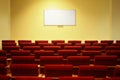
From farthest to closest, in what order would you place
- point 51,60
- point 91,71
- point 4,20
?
point 4,20
point 51,60
point 91,71

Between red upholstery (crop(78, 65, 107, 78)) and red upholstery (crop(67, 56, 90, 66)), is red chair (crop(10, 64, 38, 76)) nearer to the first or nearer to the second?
red upholstery (crop(78, 65, 107, 78))

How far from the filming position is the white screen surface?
13.4 m

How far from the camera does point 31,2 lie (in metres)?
13.4

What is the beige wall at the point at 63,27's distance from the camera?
13406 millimetres

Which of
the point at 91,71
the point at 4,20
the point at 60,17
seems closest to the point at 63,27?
the point at 60,17

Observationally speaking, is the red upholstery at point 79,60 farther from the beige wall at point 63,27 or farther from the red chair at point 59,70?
the beige wall at point 63,27

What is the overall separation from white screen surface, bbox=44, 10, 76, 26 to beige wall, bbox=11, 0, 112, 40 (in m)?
0.24

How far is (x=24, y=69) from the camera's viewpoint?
5.07 metres

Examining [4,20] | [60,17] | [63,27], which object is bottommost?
[63,27]

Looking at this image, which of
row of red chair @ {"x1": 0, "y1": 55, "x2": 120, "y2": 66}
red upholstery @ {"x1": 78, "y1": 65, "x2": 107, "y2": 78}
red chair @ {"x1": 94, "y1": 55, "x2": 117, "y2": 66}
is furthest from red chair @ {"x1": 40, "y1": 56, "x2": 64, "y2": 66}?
red upholstery @ {"x1": 78, "y1": 65, "x2": 107, "y2": 78}

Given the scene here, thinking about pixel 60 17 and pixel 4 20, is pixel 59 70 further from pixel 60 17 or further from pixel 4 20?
pixel 60 17

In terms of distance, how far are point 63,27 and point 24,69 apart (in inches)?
338

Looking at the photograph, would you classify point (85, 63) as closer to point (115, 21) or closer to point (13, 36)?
point (115, 21)

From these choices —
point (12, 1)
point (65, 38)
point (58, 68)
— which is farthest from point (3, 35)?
point (58, 68)
